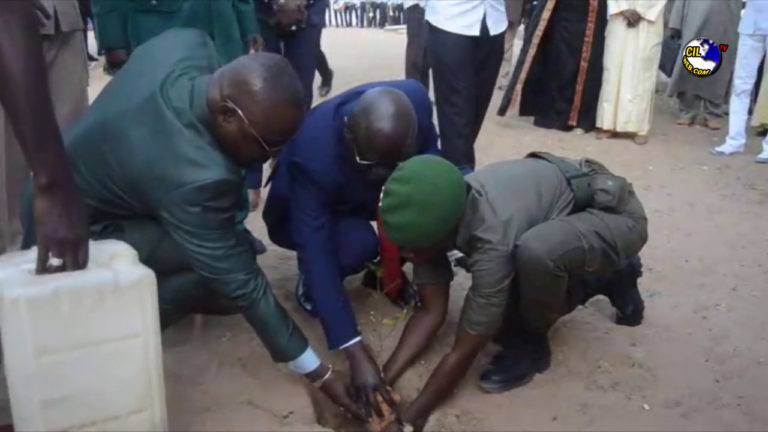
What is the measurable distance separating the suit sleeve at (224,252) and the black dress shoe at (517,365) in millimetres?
755

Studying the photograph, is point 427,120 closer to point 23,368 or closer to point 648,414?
point 648,414

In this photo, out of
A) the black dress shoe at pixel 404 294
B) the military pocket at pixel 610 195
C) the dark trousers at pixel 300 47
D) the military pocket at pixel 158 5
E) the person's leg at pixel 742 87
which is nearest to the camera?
the military pocket at pixel 610 195

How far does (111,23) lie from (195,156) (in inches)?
58.7

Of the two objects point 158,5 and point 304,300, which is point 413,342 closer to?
point 304,300

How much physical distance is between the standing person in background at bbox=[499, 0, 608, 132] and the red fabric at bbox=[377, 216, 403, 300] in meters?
3.24

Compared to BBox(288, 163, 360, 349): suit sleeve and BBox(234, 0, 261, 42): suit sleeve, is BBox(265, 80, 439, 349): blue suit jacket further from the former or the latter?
BBox(234, 0, 261, 42): suit sleeve

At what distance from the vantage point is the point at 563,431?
2.51 meters

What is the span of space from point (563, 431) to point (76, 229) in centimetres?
148

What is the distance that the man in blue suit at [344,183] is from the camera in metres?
2.41

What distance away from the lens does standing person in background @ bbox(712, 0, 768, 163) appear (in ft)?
16.9

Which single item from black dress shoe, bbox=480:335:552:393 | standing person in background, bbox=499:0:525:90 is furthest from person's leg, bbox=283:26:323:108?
standing person in background, bbox=499:0:525:90

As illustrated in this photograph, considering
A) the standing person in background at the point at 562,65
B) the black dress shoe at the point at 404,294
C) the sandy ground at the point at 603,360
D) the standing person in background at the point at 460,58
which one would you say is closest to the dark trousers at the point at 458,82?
the standing person in background at the point at 460,58

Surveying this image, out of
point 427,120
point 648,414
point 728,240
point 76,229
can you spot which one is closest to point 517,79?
point 728,240

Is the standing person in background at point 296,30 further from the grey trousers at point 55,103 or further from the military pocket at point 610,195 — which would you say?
the military pocket at point 610,195
